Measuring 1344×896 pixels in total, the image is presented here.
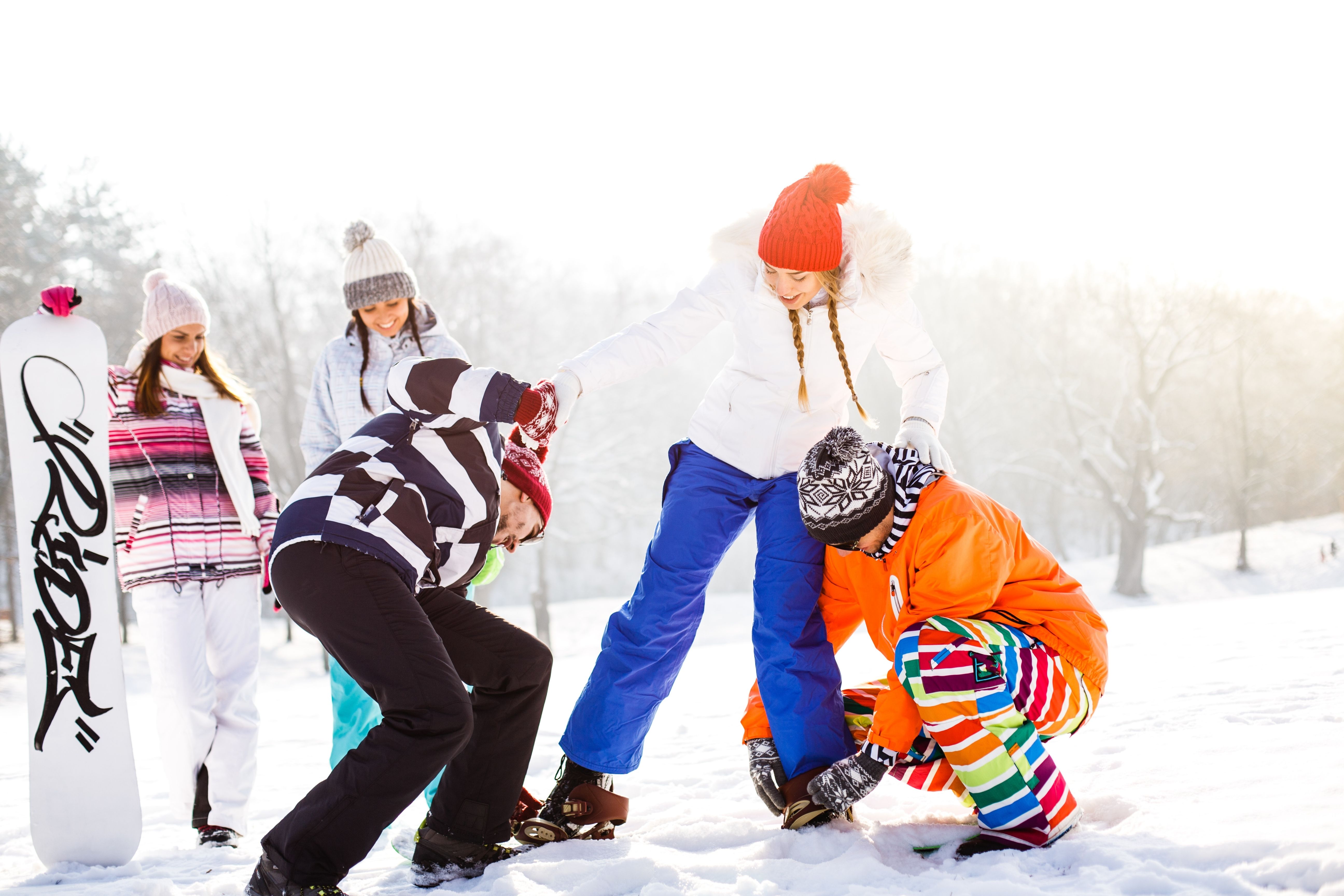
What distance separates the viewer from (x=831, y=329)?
2.79 metres

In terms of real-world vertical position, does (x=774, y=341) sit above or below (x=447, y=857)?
above

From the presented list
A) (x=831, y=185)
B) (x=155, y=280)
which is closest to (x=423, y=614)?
(x=831, y=185)

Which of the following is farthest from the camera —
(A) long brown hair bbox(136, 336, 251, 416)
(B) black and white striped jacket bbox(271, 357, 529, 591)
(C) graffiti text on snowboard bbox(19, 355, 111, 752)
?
(A) long brown hair bbox(136, 336, 251, 416)

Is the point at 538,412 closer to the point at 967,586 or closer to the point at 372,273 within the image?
the point at 967,586

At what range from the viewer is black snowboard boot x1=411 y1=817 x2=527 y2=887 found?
240 centimetres

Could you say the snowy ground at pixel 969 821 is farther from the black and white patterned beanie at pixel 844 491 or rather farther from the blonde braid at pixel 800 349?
the blonde braid at pixel 800 349

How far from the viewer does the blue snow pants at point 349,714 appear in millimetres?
3213

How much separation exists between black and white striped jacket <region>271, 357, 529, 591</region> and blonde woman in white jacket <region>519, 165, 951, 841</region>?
1.14ft

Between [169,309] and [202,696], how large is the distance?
1.44 m

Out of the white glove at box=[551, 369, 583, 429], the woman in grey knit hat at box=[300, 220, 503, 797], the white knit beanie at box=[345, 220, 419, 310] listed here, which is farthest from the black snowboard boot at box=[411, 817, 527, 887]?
the white knit beanie at box=[345, 220, 419, 310]

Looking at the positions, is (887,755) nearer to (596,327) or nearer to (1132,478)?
(596,327)

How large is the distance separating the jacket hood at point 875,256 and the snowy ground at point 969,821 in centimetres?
156

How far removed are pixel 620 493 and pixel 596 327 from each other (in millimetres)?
4340

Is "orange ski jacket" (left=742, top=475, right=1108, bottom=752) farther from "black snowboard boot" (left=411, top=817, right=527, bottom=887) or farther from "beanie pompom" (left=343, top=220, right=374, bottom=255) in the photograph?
"beanie pompom" (left=343, top=220, right=374, bottom=255)
